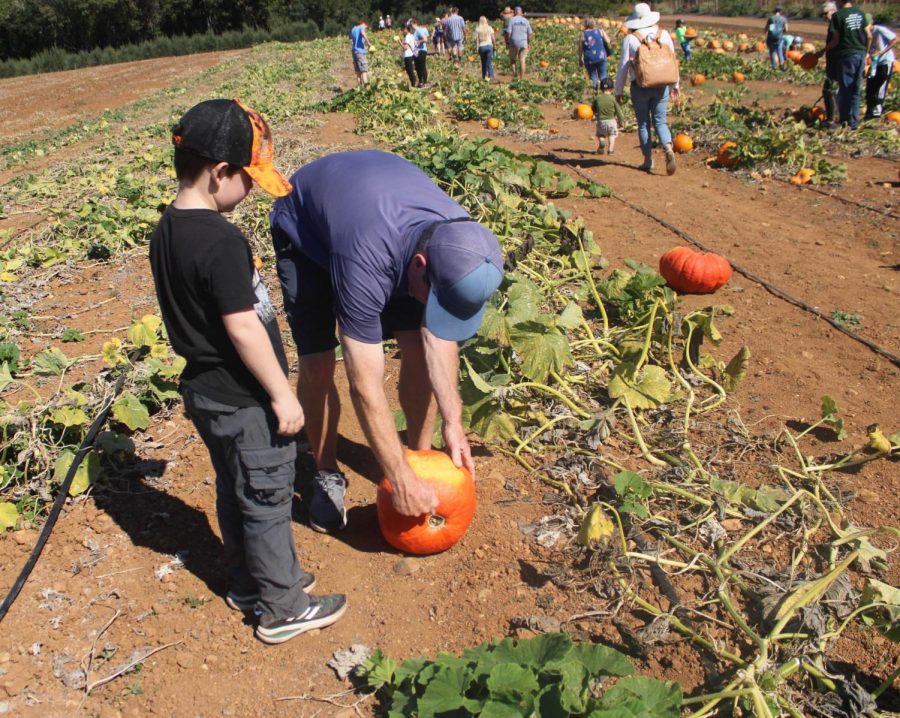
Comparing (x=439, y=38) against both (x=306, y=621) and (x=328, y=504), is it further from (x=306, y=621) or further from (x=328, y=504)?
(x=306, y=621)

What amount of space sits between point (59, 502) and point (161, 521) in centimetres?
45

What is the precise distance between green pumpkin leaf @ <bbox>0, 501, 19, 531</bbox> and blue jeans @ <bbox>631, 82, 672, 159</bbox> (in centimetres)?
766

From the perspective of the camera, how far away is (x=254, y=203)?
7.77 metres

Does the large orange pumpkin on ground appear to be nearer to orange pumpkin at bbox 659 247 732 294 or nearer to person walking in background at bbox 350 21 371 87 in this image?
orange pumpkin at bbox 659 247 732 294

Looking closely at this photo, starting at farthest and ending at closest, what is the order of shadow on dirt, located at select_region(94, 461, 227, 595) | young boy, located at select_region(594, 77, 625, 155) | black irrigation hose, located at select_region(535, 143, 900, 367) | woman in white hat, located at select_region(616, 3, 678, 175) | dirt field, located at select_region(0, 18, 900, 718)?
young boy, located at select_region(594, 77, 625, 155) < woman in white hat, located at select_region(616, 3, 678, 175) < black irrigation hose, located at select_region(535, 143, 900, 367) < shadow on dirt, located at select_region(94, 461, 227, 595) < dirt field, located at select_region(0, 18, 900, 718)

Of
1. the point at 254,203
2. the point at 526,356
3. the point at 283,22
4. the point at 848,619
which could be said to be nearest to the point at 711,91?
the point at 254,203

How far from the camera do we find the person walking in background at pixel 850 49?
32.2 ft

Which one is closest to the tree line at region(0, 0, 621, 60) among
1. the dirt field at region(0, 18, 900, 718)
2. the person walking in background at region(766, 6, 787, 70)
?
the person walking in background at region(766, 6, 787, 70)

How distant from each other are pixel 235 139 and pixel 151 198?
654 cm

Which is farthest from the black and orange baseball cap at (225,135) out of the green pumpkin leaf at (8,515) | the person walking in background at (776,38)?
the person walking in background at (776,38)

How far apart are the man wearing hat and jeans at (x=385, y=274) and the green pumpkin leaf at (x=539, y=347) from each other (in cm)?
78

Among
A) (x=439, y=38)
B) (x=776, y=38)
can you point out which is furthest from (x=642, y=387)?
→ (x=439, y=38)

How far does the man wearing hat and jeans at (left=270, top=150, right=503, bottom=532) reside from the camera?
2283 mm

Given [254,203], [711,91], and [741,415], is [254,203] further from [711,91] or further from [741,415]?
[711,91]
